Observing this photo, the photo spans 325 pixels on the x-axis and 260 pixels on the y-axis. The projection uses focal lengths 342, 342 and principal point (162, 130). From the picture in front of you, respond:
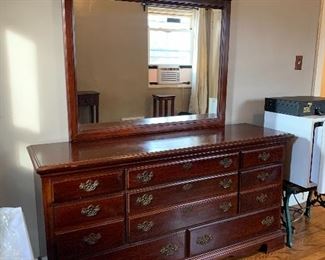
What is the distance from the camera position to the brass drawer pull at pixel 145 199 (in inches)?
70.7

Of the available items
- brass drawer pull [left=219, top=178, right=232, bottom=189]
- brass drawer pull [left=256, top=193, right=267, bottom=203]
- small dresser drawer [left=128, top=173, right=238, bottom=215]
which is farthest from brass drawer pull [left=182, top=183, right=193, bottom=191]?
brass drawer pull [left=256, top=193, right=267, bottom=203]

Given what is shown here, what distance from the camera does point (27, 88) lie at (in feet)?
6.10

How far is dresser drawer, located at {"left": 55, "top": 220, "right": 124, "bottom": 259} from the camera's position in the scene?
5.40 ft

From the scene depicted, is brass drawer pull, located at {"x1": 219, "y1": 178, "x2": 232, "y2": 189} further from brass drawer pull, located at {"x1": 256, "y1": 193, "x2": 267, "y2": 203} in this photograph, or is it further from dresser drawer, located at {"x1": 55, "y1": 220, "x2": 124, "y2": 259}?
dresser drawer, located at {"x1": 55, "y1": 220, "x2": 124, "y2": 259}

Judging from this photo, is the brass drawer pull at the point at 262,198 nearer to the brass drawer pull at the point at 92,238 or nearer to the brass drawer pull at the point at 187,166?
the brass drawer pull at the point at 187,166

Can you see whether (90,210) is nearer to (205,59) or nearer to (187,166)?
(187,166)

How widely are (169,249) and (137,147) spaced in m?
0.63

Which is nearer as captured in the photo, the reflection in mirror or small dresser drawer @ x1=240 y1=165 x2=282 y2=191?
the reflection in mirror

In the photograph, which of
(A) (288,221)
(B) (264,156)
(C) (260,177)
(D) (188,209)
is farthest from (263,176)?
(D) (188,209)

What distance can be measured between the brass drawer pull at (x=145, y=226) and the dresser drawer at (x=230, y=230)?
277mm

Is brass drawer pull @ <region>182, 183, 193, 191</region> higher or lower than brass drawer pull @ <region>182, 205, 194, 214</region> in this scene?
higher

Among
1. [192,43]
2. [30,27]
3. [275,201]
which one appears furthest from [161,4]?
[275,201]

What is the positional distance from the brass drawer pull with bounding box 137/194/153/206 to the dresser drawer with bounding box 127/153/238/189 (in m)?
0.06

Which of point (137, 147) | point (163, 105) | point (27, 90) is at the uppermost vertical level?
point (27, 90)
